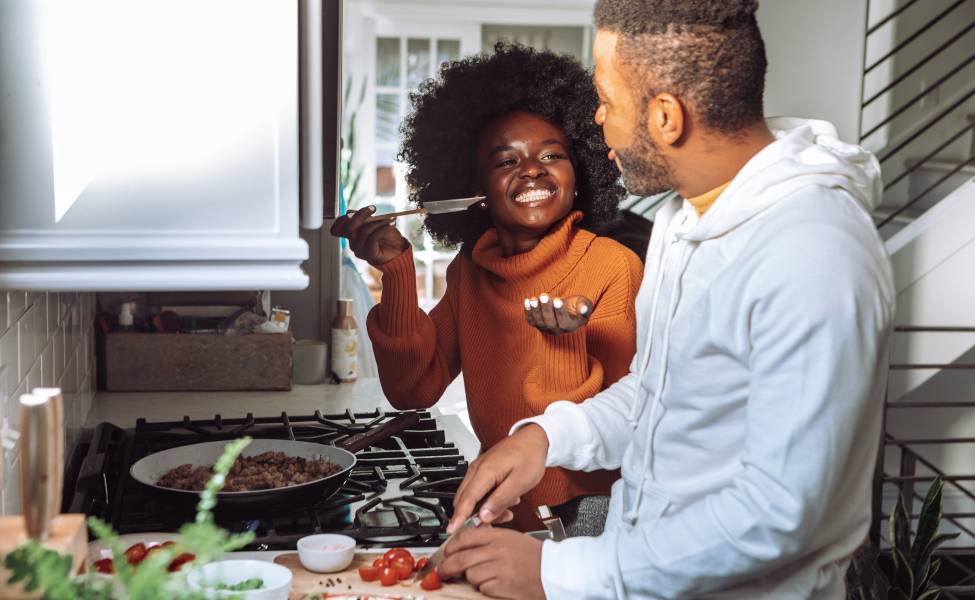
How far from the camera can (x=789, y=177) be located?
3.75ft

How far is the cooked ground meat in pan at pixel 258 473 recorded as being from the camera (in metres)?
1.74

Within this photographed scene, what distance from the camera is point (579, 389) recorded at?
2.02 m

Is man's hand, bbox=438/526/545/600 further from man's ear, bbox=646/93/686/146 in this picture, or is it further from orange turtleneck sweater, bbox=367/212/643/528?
orange turtleneck sweater, bbox=367/212/643/528

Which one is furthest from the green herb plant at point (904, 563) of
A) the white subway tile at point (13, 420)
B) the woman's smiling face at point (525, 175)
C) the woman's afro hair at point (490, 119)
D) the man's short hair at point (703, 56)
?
the white subway tile at point (13, 420)

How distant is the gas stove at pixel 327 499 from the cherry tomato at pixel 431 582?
232 mm

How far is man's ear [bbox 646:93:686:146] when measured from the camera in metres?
1.26

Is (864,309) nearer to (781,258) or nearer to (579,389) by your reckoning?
(781,258)

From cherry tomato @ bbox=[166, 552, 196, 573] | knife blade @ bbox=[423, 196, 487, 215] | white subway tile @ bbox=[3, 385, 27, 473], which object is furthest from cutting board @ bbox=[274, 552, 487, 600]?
knife blade @ bbox=[423, 196, 487, 215]

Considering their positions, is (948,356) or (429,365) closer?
(429,365)

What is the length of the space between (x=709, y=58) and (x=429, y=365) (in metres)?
1.29

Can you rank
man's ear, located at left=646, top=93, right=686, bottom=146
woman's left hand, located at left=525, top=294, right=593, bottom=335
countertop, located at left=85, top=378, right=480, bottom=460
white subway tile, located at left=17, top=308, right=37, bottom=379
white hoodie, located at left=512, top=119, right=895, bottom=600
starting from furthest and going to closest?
1. countertop, located at left=85, top=378, right=480, bottom=460
2. woman's left hand, located at left=525, top=294, right=593, bottom=335
3. white subway tile, located at left=17, top=308, right=37, bottom=379
4. man's ear, located at left=646, top=93, right=686, bottom=146
5. white hoodie, located at left=512, top=119, right=895, bottom=600

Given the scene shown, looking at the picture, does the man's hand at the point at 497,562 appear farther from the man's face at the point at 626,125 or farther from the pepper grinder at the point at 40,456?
the pepper grinder at the point at 40,456

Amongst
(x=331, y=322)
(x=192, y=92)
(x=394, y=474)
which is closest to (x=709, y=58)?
(x=192, y=92)

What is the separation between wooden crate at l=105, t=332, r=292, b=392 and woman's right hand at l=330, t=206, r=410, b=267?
31.7 inches
